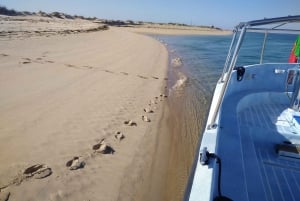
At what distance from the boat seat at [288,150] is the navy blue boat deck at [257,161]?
2.0 inches

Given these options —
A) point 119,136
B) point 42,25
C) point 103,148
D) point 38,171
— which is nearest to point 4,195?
point 38,171

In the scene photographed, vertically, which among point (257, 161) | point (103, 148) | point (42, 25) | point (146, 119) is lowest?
point (146, 119)

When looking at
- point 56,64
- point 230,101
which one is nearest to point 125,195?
point 230,101

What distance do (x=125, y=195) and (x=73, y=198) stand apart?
2.28ft

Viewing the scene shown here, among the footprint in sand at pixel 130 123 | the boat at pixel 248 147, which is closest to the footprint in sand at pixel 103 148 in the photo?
the footprint in sand at pixel 130 123

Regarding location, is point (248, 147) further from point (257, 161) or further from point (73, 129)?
point (73, 129)

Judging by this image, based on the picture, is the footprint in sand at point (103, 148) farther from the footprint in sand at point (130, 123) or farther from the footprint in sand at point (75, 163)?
the footprint in sand at point (130, 123)

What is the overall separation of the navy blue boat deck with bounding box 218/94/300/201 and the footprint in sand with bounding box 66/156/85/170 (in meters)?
2.16

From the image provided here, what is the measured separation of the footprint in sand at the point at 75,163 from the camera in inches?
159

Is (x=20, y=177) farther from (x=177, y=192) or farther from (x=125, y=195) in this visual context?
(x=177, y=192)

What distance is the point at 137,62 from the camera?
13688mm

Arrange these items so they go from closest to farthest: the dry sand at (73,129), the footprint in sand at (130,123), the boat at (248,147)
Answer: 1. the boat at (248,147)
2. the dry sand at (73,129)
3. the footprint in sand at (130,123)

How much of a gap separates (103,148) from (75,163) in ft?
2.05

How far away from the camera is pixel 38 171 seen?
3.83 metres
